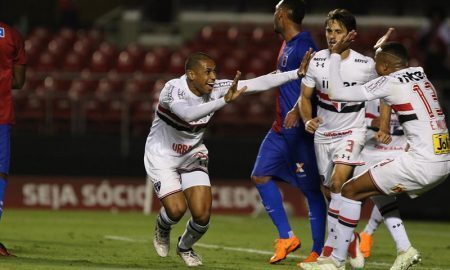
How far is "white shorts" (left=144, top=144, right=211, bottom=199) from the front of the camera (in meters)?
10.2

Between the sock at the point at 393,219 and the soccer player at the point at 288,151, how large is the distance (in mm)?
789

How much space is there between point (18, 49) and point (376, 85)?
347 centimetres

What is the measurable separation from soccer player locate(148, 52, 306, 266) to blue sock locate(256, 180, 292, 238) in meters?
0.80

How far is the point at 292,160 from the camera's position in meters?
10.9

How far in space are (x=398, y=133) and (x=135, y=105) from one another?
28.1 feet

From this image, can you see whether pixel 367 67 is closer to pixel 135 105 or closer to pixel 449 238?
pixel 449 238

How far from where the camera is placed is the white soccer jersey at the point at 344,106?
33.9 ft

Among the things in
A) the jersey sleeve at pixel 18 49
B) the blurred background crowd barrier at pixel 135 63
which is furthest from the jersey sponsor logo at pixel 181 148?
the blurred background crowd barrier at pixel 135 63

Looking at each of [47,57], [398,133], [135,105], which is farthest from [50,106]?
[398,133]

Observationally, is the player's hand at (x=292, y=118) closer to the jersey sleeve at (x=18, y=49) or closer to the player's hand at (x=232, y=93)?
the player's hand at (x=232, y=93)

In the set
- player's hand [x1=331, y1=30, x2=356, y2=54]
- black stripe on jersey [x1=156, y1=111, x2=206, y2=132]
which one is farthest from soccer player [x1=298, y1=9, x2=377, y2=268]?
black stripe on jersey [x1=156, y1=111, x2=206, y2=132]

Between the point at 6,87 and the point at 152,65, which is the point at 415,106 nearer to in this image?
the point at 6,87

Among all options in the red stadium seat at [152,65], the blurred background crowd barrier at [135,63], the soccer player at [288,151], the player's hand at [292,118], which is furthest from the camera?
the red stadium seat at [152,65]

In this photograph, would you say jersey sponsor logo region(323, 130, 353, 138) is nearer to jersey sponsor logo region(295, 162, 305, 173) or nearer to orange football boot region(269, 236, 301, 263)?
jersey sponsor logo region(295, 162, 305, 173)
